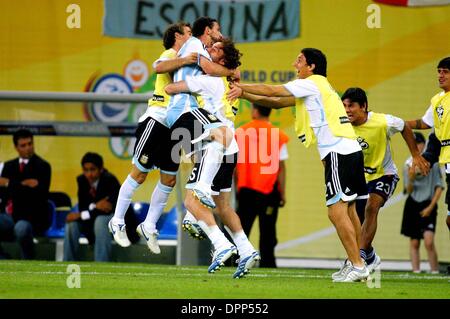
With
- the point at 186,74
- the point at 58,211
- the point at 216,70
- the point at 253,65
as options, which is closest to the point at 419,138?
the point at 253,65

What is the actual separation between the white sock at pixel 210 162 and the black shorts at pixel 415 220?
5924 mm

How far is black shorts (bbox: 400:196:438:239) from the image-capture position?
692 inches

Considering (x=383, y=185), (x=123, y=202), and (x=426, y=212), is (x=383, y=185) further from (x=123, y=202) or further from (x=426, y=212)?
(x=426, y=212)

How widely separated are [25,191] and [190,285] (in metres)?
6.64

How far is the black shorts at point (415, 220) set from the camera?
1758cm

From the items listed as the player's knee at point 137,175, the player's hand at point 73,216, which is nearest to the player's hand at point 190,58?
the player's knee at point 137,175

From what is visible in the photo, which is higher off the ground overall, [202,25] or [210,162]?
[202,25]

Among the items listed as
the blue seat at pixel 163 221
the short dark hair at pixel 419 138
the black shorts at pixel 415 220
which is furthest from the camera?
the short dark hair at pixel 419 138

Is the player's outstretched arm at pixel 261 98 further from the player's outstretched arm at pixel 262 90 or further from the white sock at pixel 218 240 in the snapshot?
the white sock at pixel 218 240

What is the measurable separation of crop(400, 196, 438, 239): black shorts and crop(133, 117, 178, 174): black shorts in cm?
512

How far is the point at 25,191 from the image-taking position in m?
17.4

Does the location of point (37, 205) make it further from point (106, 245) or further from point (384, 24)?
point (384, 24)
